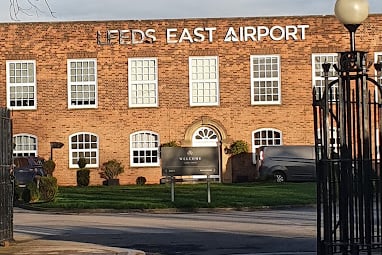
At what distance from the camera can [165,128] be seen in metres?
43.2

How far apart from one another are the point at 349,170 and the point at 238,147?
2985 centimetres

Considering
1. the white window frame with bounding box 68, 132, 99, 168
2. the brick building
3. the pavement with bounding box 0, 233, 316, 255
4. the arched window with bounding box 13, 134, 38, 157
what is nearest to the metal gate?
the pavement with bounding box 0, 233, 316, 255

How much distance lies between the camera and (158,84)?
4325cm

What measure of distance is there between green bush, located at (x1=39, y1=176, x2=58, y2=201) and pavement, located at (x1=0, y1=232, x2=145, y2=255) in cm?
1240

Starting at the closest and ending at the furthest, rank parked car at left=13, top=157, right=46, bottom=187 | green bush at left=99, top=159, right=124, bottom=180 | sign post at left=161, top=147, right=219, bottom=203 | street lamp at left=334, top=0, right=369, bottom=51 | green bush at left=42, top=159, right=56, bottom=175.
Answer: street lamp at left=334, top=0, right=369, bottom=51
sign post at left=161, top=147, right=219, bottom=203
parked car at left=13, top=157, right=46, bottom=187
green bush at left=42, top=159, right=56, bottom=175
green bush at left=99, top=159, right=124, bottom=180

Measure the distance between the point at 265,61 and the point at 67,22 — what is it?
9486mm

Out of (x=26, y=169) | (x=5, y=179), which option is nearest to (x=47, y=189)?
(x=26, y=169)

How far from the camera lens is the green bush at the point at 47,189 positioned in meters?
31.2

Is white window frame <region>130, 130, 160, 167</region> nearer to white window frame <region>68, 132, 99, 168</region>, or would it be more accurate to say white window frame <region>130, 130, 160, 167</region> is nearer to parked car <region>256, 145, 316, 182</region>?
white window frame <region>68, 132, 99, 168</region>

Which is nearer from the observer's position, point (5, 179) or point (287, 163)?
point (5, 179)

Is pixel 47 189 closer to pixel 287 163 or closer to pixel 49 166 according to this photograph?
pixel 49 166

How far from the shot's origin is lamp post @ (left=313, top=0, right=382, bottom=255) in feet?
41.5

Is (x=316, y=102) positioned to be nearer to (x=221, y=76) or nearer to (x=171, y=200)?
(x=171, y=200)

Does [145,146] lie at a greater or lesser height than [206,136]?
lesser
